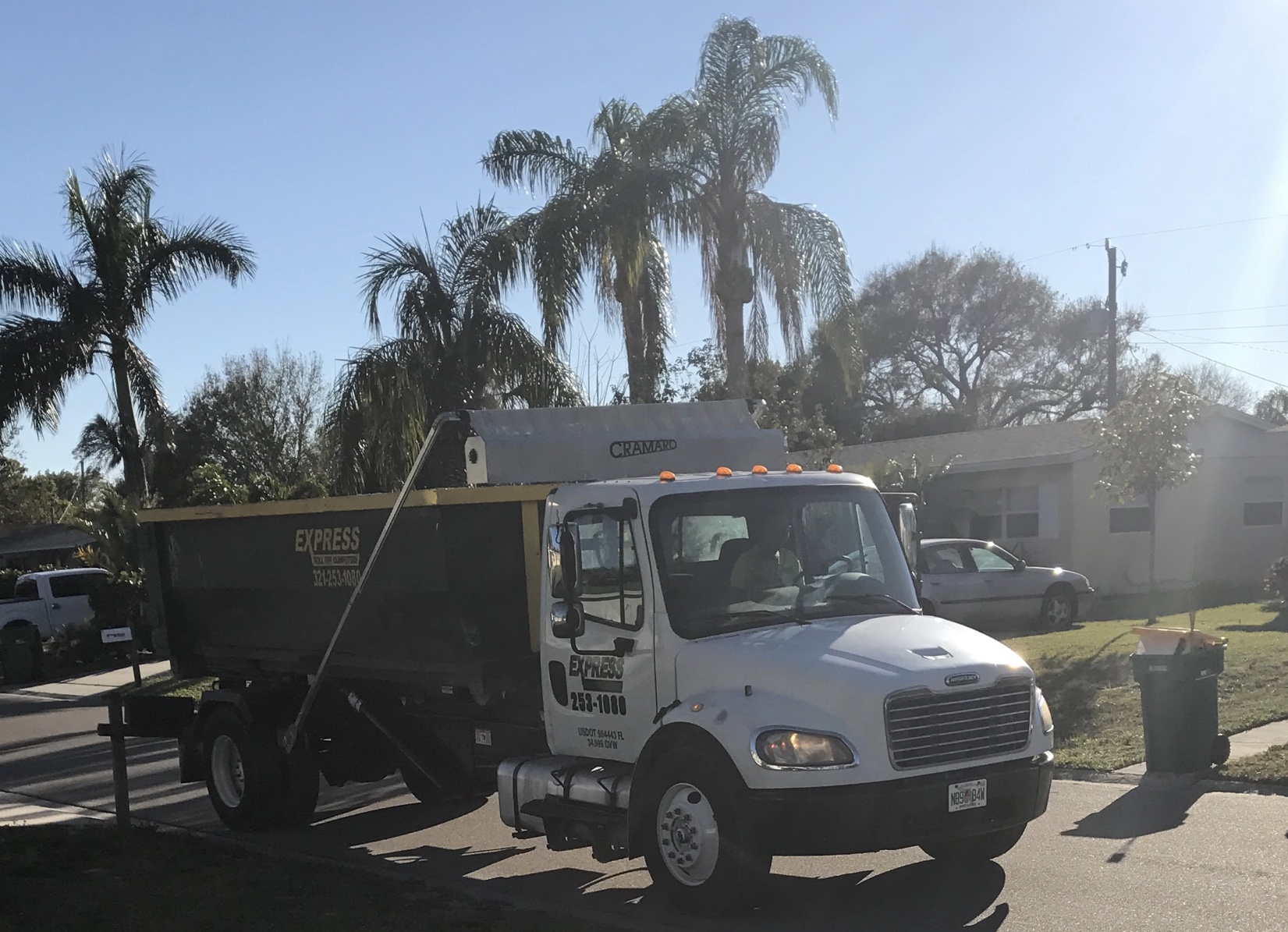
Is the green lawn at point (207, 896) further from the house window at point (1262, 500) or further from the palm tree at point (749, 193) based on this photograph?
the house window at point (1262, 500)

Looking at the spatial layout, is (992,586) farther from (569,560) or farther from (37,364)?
(37,364)

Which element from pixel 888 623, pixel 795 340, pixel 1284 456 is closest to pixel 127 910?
pixel 888 623

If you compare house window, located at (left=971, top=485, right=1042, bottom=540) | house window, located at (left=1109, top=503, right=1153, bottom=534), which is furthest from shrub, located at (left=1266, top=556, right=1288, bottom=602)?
house window, located at (left=971, top=485, right=1042, bottom=540)

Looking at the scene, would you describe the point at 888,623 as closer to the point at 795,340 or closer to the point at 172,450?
the point at 795,340

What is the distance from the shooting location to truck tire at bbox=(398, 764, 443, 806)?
991 centimetres

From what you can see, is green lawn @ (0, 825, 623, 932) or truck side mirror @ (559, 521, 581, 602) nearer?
green lawn @ (0, 825, 623, 932)

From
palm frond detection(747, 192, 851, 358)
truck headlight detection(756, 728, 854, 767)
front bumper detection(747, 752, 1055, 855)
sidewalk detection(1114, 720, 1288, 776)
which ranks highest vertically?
palm frond detection(747, 192, 851, 358)

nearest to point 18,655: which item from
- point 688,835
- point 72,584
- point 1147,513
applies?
point 72,584

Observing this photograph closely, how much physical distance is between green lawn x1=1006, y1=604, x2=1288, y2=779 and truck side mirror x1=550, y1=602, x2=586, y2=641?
17.1 ft

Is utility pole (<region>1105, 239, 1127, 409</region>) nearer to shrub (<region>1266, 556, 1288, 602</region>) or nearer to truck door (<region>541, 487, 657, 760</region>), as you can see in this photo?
shrub (<region>1266, 556, 1288, 602</region>)

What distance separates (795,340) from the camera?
20.8 meters

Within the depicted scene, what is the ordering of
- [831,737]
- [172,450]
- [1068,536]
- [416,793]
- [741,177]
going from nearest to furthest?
[831,737] < [416,793] < [741,177] < [1068,536] < [172,450]

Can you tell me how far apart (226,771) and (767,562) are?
17.3ft

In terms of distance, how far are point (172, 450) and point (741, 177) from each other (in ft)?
52.6
